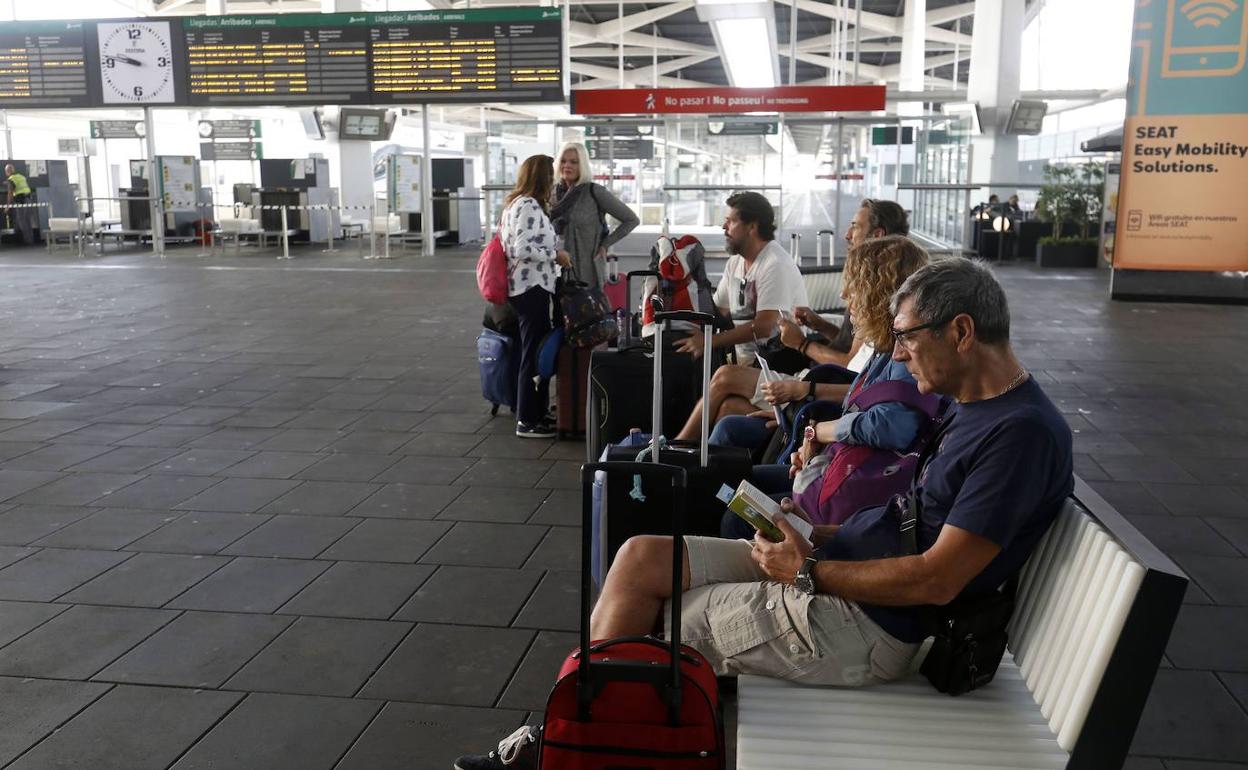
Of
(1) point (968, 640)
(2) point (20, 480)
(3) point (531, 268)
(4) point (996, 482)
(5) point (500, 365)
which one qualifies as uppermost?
(3) point (531, 268)

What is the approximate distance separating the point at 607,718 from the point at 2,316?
11.0m

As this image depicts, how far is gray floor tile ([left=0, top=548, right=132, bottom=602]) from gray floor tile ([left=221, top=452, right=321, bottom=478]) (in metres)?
1.13

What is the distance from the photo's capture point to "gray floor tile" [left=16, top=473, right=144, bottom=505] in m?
4.71

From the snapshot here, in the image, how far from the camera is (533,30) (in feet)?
51.4

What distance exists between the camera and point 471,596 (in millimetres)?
3617

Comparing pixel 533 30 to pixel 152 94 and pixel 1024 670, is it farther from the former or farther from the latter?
pixel 1024 670

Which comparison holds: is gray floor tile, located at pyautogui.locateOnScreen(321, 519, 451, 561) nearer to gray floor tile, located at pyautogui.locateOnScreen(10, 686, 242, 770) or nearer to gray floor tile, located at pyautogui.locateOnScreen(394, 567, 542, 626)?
gray floor tile, located at pyautogui.locateOnScreen(394, 567, 542, 626)

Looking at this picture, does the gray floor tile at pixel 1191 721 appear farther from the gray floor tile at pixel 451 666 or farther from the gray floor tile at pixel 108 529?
the gray floor tile at pixel 108 529

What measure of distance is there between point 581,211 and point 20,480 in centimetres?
309

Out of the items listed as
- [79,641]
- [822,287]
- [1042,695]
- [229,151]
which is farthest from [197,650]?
[229,151]

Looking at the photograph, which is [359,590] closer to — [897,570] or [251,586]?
[251,586]

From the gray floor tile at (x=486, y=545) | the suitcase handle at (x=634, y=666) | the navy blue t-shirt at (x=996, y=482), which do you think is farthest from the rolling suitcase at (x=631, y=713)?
the gray floor tile at (x=486, y=545)

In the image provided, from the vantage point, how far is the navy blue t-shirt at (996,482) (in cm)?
200

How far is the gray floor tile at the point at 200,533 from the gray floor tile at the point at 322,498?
0.15 meters
